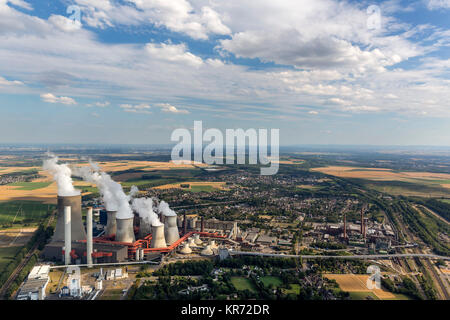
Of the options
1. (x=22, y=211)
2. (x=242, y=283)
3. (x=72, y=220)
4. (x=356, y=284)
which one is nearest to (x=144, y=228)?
(x=72, y=220)

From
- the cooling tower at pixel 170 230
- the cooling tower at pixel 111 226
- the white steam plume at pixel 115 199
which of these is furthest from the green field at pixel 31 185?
the cooling tower at pixel 170 230

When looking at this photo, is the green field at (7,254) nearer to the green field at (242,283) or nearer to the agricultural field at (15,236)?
the agricultural field at (15,236)

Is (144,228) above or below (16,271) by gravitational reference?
above

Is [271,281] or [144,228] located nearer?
[271,281]

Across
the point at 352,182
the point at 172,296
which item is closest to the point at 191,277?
the point at 172,296

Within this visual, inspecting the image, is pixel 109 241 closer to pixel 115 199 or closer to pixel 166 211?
pixel 115 199

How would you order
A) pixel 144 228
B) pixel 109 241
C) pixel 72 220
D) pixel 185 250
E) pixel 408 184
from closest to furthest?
pixel 72 220
pixel 109 241
pixel 185 250
pixel 144 228
pixel 408 184
